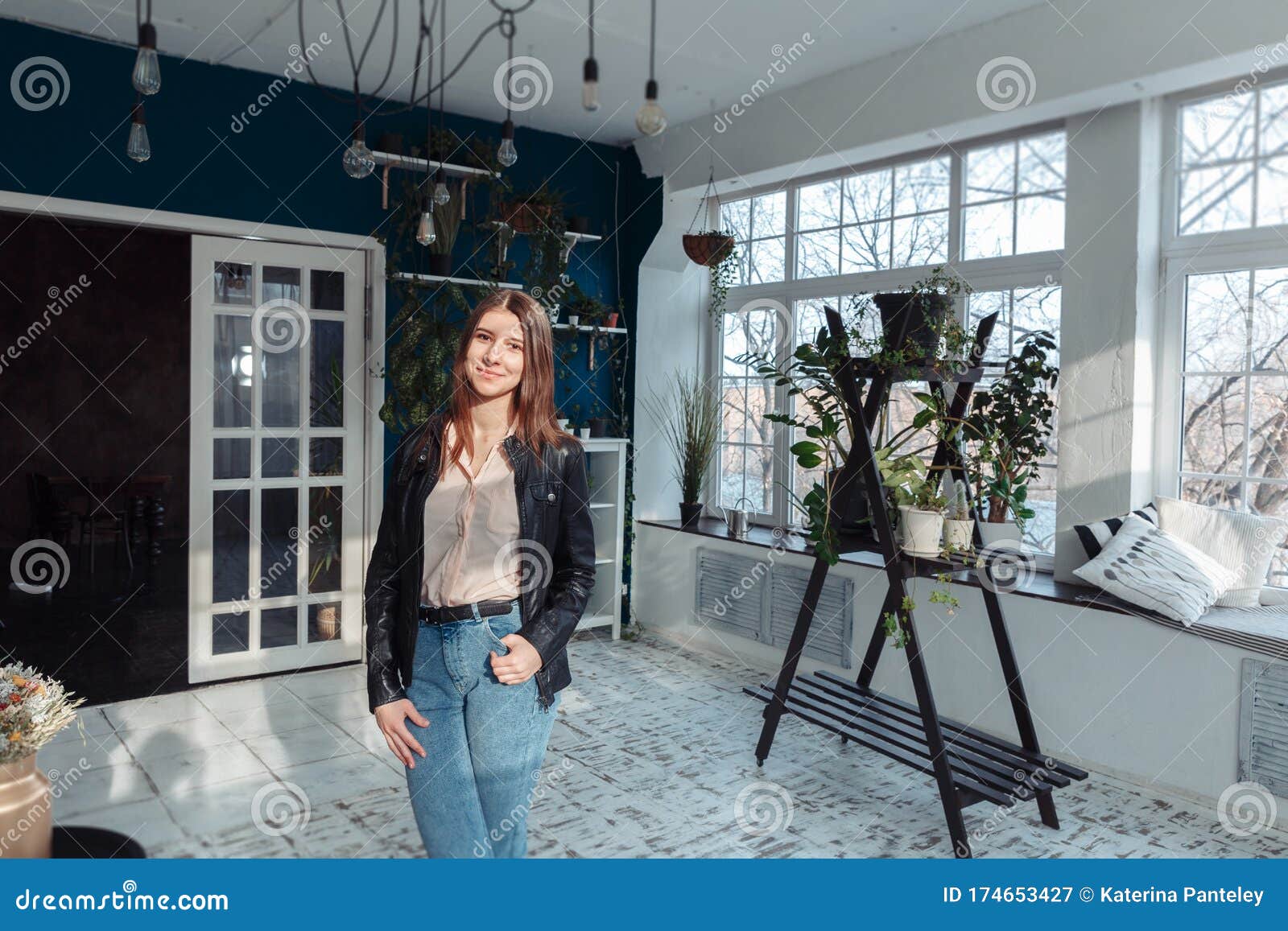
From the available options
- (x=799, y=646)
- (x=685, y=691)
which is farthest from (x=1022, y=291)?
(x=685, y=691)

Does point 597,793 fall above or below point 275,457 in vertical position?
below

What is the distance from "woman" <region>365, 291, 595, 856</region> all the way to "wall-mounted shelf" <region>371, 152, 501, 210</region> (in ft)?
10.9

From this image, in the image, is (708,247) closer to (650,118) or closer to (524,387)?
(650,118)

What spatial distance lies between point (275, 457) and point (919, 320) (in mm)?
3280

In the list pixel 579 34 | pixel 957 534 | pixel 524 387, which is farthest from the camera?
pixel 579 34

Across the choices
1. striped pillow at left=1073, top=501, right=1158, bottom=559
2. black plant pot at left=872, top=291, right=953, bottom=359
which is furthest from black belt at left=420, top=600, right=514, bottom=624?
striped pillow at left=1073, top=501, right=1158, bottom=559

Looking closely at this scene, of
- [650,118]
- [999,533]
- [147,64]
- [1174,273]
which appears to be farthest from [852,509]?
[147,64]

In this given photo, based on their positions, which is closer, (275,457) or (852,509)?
(852,509)

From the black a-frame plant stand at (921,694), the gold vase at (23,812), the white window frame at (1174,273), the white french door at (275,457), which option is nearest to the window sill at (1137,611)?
the black a-frame plant stand at (921,694)

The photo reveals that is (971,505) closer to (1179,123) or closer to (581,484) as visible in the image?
(1179,123)

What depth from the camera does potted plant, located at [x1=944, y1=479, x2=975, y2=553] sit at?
3.65 meters

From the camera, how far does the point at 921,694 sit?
3326mm

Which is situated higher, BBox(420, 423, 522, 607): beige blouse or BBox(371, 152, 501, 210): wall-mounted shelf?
BBox(371, 152, 501, 210): wall-mounted shelf

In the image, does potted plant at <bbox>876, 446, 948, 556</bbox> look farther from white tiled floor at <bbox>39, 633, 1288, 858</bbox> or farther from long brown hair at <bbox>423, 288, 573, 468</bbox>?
long brown hair at <bbox>423, 288, 573, 468</bbox>
